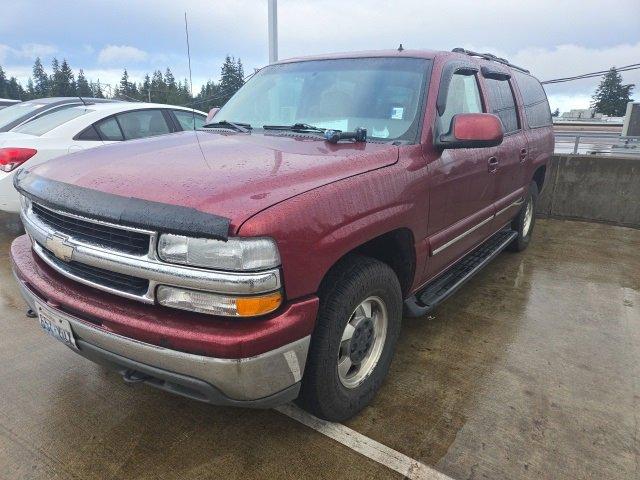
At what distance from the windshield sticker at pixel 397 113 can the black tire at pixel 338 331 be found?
0.96 metres

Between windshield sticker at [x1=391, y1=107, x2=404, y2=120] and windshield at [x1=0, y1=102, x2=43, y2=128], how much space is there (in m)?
5.47

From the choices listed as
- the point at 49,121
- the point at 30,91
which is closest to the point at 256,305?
the point at 49,121

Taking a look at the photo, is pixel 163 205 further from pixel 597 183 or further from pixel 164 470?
pixel 597 183

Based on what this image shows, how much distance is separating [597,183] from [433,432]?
19.1 ft

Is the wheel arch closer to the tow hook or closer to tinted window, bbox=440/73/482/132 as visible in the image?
tinted window, bbox=440/73/482/132

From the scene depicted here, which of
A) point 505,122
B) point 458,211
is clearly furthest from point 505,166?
point 458,211

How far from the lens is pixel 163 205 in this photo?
5.71ft

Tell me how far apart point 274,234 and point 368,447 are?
1.20m

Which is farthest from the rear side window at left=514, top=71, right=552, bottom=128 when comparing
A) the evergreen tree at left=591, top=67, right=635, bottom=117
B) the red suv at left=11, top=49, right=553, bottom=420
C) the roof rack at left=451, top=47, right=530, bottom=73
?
the evergreen tree at left=591, top=67, right=635, bottom=117

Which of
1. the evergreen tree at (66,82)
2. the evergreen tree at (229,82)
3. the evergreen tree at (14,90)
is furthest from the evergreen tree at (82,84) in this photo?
the evergreen tree at (229,82)

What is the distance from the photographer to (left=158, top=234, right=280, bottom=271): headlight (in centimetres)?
166

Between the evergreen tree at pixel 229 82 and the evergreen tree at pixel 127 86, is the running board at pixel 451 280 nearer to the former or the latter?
the evergreen tree at pixel 229 82

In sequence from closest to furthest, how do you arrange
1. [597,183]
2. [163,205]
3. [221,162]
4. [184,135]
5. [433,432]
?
[163,205], [221,162], [433,432], [184,135], [597,183]

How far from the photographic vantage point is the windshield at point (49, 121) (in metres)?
5.20
